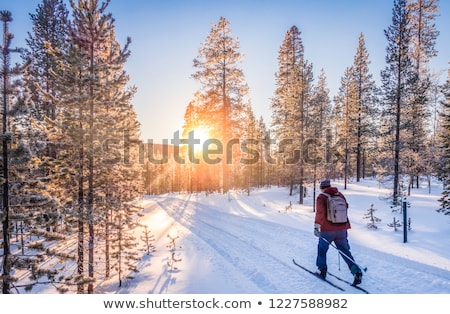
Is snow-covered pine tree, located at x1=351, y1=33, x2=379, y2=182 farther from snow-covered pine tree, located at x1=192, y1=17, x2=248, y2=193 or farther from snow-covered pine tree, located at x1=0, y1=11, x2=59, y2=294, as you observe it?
snow-covered pine tree, located at x1=0, y1=11, x2=59, y2=294

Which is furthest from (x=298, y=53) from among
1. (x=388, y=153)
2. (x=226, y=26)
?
(x=388, y=153)

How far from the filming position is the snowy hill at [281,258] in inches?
219

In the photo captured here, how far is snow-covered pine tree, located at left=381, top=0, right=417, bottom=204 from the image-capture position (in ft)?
54.9

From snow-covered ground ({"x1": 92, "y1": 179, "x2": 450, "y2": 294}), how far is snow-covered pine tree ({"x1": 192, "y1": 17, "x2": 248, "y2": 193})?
1089 cm

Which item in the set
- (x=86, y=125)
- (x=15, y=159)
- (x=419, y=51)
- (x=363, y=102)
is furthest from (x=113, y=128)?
(x=363, y=102)

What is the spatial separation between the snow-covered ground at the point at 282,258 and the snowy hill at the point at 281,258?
0.02m

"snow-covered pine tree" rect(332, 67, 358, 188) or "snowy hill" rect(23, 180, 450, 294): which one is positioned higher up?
"snow-covered pine tree" rect(332, 67, 358, 188)

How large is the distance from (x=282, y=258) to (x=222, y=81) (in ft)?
60.6

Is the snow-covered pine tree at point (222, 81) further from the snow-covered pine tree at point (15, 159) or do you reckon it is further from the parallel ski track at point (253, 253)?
the snow-covered pine tree at point (15, 159)

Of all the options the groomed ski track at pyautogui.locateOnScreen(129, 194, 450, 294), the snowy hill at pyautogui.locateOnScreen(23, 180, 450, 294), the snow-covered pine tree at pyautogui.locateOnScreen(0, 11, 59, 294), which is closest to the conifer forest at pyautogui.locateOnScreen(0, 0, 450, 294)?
the snow-covered pine tree at pyautogui.locateOnScreen(0, 11, 59, 294)

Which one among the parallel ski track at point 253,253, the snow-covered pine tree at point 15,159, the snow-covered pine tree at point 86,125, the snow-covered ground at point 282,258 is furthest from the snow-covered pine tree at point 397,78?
the snow-covered pine tree at point 15,159

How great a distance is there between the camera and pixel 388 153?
18312mm
